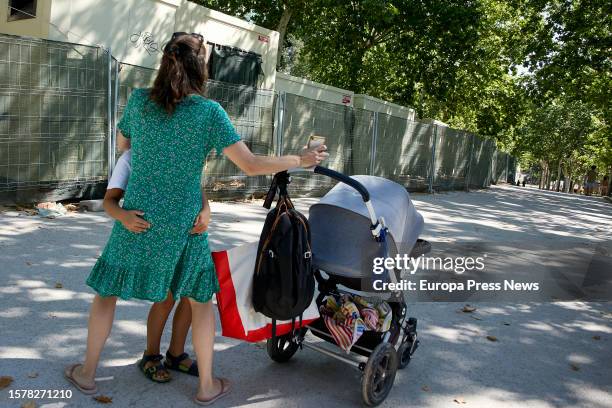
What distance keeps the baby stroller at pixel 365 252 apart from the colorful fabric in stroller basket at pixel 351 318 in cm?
7

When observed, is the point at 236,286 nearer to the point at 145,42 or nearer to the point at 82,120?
the point at 82,120

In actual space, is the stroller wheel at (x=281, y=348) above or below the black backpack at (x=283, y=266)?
below

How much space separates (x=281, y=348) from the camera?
3.69 m

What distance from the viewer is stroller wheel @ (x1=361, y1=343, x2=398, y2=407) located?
3135 mm

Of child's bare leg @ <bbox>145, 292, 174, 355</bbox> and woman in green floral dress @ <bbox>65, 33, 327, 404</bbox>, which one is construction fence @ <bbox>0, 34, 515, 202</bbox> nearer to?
child's bare leg @ <bbox>145, 292, 174, 355</bbox>

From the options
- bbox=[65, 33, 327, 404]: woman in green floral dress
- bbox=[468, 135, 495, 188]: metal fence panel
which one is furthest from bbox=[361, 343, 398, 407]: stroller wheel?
bbox=[468, 135, 495, 188]: metal fence panel

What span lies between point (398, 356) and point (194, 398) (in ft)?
4.25

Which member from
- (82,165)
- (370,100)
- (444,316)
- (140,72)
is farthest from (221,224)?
(370,100)

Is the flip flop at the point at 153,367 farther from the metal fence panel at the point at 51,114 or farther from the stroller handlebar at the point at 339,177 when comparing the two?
the metal fence panel at the point at 51,114

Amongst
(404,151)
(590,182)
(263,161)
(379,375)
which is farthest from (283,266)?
(590,182)

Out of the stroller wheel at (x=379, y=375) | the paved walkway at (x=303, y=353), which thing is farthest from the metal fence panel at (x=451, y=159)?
the stroller wheel at (x=379, y=375)

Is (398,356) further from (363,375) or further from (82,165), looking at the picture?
(82,165)

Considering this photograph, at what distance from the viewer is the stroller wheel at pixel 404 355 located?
12.0 feet

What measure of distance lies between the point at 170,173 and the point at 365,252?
123 centimetres
